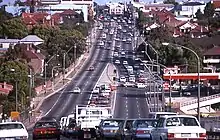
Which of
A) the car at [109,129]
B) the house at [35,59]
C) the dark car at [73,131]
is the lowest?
the house at [35,59]

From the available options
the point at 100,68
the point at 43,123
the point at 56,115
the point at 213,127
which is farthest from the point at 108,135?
the point at 100,68

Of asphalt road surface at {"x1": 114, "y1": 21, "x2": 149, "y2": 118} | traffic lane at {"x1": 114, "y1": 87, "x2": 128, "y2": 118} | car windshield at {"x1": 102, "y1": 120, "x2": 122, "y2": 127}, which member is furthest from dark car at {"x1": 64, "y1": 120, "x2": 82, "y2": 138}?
traffic lane at {"x1": 114, "y1": 87, "x2": 128, "y2": 118}

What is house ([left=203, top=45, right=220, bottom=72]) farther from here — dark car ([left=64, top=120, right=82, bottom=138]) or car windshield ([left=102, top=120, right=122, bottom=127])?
car windshield ([left=102, top=120, right=122, bottom=127])

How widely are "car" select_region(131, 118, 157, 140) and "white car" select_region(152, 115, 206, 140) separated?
333cm

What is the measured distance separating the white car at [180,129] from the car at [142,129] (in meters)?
3.33

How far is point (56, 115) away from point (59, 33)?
175ft

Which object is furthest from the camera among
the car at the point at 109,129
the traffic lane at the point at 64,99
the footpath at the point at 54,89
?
the traffic lane at the point at 64,99

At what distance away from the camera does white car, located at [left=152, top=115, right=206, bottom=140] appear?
30.5 m

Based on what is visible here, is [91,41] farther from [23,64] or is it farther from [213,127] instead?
[213,127]

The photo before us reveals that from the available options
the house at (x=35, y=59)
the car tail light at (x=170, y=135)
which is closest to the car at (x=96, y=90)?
the house at (x=35, y=59)

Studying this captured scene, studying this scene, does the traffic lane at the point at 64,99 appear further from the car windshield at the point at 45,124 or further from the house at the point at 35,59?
the car windshield at the point at 45,124

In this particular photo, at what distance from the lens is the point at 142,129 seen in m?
36.4

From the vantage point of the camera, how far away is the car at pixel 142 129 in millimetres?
35659

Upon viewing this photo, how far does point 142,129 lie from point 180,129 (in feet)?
19.8
